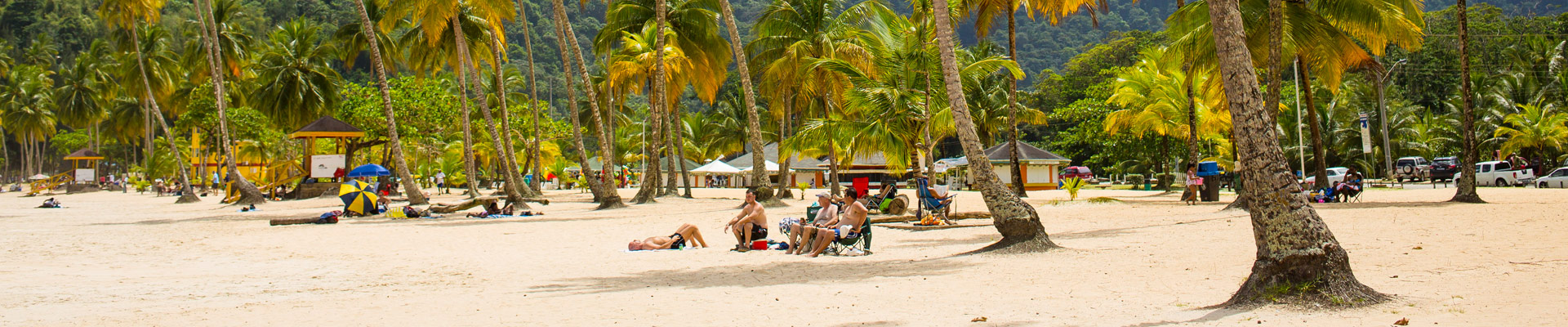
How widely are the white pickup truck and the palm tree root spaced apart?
30500 mm

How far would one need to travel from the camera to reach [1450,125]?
4034 centimetres

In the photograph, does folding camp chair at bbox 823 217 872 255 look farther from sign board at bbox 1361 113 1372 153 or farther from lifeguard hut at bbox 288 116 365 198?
lifeguard hut at bbox 288 116 365 198

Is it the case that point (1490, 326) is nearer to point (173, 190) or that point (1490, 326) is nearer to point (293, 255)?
point (293, 255)

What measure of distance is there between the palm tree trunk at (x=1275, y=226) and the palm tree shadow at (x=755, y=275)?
8.86 ft

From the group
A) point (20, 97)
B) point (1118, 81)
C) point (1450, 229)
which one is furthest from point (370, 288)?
point (20, 97)

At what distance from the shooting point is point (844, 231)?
381 inches

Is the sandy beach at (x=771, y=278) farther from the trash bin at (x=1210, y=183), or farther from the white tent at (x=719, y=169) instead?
the white tent at (x=719, y=169)

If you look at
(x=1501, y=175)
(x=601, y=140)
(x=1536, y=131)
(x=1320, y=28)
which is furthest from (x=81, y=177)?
(x=1536, y=131)

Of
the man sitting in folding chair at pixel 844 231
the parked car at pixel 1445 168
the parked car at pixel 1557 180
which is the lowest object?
the man sitting in folding chair at pixel 844 231

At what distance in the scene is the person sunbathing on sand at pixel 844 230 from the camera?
9703mm

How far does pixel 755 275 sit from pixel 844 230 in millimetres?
1731

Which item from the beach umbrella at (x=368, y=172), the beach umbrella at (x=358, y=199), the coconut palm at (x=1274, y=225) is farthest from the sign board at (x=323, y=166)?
the coconut palm at (x=1274, y=225)

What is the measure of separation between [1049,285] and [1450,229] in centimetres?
636

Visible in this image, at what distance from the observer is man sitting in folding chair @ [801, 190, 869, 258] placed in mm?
9703
